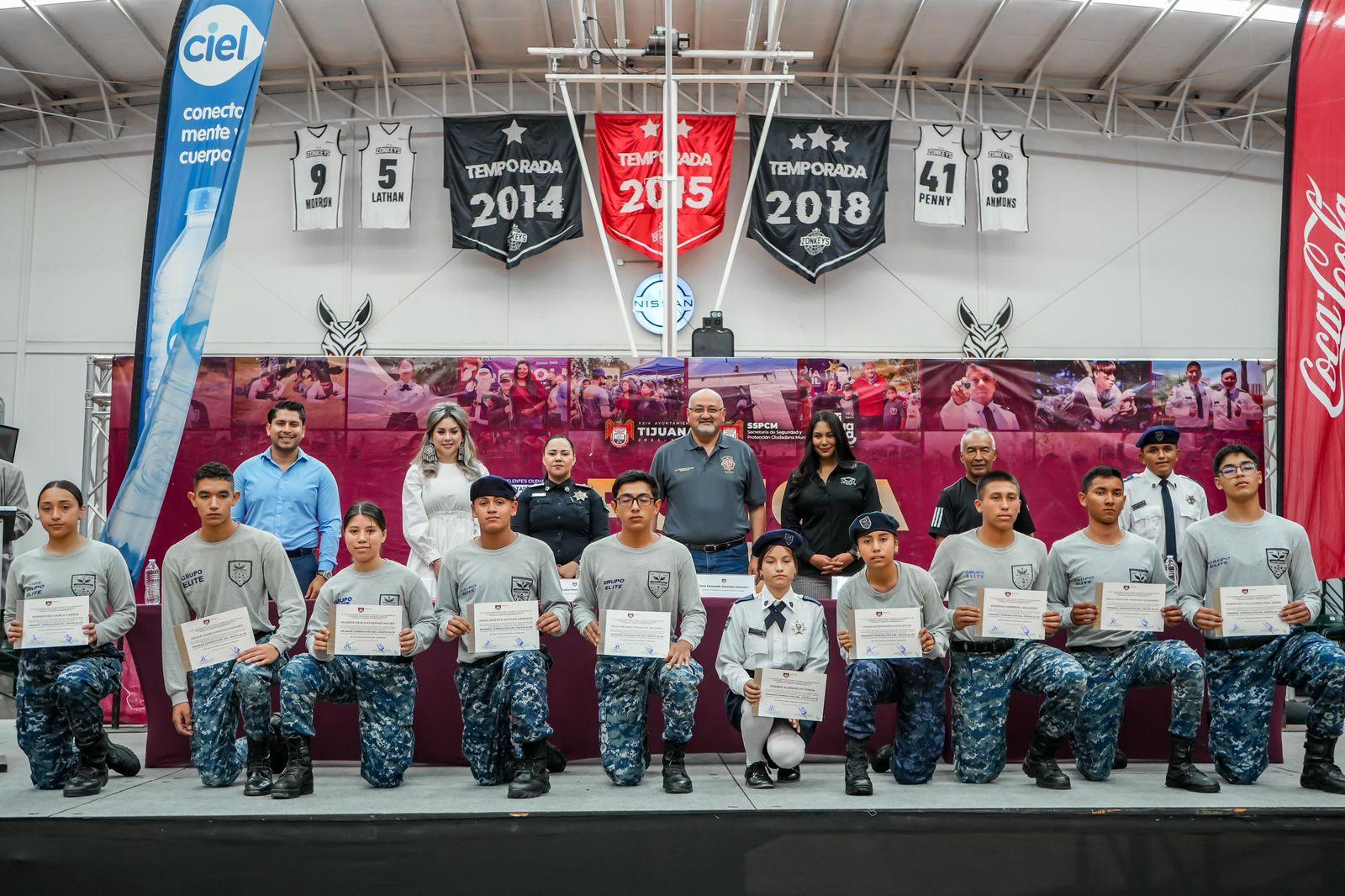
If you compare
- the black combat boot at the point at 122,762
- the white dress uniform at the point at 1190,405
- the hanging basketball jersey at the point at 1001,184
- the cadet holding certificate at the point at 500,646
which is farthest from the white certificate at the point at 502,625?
the hanging basketball jersey at the point at 1001,184

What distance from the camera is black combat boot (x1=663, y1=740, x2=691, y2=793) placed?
161 inches

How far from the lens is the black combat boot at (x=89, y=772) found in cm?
411

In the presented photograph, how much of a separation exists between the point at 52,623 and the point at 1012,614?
377cm

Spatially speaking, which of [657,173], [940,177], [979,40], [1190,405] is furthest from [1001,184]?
[1190,405]

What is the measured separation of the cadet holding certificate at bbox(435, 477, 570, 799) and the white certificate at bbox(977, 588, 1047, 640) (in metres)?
1.69

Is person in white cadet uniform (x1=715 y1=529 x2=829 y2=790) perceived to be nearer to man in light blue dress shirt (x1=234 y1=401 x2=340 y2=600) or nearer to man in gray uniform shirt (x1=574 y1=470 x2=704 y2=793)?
man in gray uniform shirt (x1=574 y1=470 x2=704 y2=793)

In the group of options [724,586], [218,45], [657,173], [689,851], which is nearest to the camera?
[689,851]

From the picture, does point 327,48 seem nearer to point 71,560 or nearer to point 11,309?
point 11,309

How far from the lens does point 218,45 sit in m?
5.38

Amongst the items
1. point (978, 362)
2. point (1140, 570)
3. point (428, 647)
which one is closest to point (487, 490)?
point (428, 647)

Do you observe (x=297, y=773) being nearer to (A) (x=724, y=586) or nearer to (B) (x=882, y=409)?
(A) (x=724, y=586)

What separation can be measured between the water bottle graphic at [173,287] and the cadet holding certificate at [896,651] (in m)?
3.25

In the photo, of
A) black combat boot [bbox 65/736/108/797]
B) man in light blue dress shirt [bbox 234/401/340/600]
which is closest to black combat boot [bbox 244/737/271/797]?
black combat boot [bbox 65/736/108/797]

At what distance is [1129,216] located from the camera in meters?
13.9
